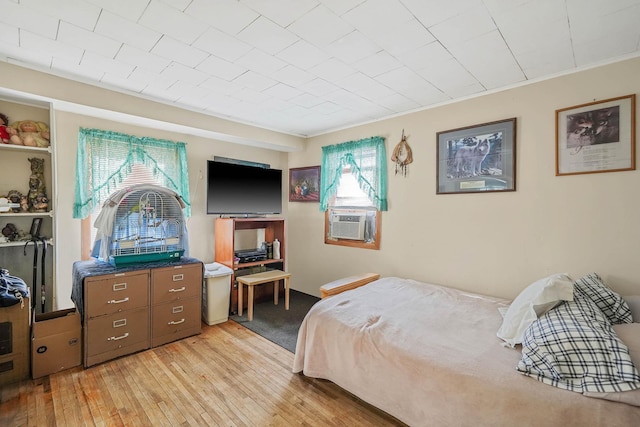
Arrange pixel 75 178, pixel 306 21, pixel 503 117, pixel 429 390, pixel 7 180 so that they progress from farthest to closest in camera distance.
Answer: pixel 75 178 → pixel 503 117 → pixel 7 180 → pixel 306 21 → pixel 429 390

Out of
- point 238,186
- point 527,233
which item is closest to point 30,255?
point 238,186

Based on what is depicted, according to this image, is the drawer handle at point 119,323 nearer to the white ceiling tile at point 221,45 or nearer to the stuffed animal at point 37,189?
the stuffed animal at point 37,189

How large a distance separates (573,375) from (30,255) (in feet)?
13.0

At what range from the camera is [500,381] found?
4.63 ft

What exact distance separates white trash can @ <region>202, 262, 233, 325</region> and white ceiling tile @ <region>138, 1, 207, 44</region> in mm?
2256

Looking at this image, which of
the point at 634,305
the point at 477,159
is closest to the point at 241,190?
the point at 477,159

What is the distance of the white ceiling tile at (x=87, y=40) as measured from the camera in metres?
1.76

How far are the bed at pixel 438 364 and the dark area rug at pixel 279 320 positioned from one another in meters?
0.69

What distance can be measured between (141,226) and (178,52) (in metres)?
1.59

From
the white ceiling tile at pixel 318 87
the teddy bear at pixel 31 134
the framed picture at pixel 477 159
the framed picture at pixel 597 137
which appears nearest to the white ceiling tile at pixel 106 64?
the teddy bear at pixel 31 134

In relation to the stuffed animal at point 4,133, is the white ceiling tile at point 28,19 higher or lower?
higher

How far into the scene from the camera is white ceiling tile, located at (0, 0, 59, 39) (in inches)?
61.8

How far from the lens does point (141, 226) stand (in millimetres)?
2717

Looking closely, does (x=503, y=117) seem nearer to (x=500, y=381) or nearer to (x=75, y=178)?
(x=500, y=381)
